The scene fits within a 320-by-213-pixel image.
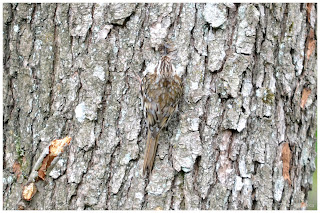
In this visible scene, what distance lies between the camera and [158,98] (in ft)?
8.79

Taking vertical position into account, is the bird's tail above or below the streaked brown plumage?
below

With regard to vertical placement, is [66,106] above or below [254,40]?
below

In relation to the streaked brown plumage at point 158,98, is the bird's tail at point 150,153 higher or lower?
lower

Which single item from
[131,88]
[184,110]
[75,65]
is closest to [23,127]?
[75,65]

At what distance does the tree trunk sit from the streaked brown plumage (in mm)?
56

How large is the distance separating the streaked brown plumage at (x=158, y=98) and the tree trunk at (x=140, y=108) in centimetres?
6

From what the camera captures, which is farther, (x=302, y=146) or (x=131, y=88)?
(x=302, y=146)

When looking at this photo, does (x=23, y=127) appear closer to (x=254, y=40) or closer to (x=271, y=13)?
(x=254, y=40)

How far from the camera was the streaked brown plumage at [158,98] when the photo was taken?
246cm

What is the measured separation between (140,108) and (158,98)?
0.23 metres

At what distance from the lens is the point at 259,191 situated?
8.17ft

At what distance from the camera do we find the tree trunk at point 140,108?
2420 mm

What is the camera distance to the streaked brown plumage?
246 centimetres

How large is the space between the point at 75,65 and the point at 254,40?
1206 millimetres
